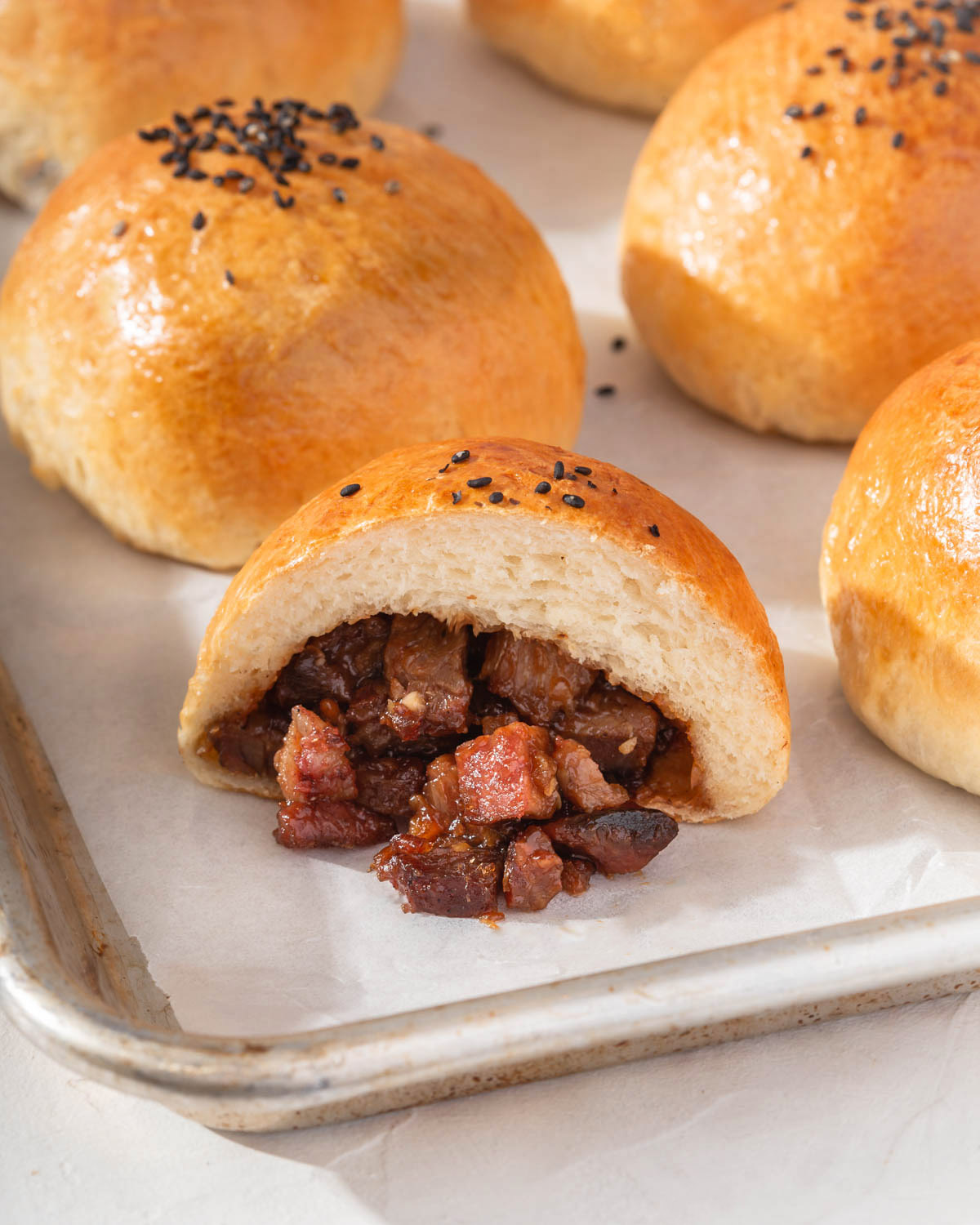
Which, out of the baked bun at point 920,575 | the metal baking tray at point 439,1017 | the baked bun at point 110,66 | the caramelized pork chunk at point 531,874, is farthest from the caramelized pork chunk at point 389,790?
the baked bun at point 110,66

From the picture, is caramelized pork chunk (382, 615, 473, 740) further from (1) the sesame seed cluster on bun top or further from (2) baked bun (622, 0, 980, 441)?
(1) the sesame seed cluster on bun top

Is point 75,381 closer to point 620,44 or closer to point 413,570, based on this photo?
point 413,570

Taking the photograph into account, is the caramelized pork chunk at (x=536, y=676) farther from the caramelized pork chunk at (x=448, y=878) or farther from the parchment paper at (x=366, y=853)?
the caramelized pork chunk at (x=448, y=878)

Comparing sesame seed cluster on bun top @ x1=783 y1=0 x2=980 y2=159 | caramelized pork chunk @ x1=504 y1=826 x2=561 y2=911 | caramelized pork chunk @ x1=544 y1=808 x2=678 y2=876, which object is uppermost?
sesame seed cluster on bun top @ x1=783 y1=0 x2=980 y2=159

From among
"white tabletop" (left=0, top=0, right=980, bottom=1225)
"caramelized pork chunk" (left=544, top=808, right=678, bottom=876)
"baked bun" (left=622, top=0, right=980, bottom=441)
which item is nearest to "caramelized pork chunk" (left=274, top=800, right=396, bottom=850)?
"caramelized pork chunk" (left=544, top=808, right=678, bottom=876)

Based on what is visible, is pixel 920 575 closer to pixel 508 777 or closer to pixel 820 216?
pixel 508 777

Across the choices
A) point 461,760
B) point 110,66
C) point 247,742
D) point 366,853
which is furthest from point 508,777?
point 110,66
